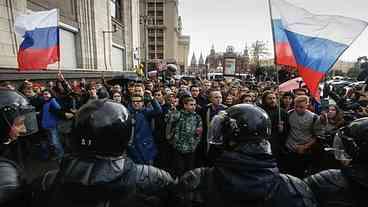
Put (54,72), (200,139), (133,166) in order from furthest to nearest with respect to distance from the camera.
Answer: (54,72) < (200,139) < (133,166)

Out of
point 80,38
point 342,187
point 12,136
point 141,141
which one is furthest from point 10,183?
point 80,38

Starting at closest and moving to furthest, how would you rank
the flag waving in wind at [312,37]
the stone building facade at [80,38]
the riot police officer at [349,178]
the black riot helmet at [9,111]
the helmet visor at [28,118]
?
the riot police officer at [349,178] → the black riot helmet at [9,111] → the helmet visor at [28,118] → the flag waving in wind at [312,37] → the stone building facade at [80,38]

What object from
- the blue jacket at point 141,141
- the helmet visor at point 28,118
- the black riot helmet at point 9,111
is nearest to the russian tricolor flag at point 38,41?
the blue jacket at point 141,141

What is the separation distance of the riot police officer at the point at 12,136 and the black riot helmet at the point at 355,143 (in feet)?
5.96

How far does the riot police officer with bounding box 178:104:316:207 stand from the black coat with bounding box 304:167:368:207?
0.09 metres

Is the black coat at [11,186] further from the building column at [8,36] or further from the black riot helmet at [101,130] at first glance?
the building column at [8,36]

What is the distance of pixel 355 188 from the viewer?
1.35m

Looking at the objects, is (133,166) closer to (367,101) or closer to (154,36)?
(367,101)

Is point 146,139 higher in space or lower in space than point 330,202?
lower

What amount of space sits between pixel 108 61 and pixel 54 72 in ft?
28.1

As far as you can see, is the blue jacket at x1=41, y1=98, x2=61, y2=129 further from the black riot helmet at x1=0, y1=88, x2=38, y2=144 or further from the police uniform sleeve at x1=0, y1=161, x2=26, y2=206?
the police uniform sleeve at x1=0, y1=161, x2=26, y2=206

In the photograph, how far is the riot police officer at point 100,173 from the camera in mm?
1239

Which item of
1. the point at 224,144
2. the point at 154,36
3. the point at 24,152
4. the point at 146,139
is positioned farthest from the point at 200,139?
the point at 154,36

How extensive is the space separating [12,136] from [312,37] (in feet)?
11.8
